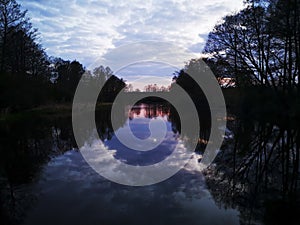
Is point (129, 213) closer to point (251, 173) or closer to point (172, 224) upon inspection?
point (172, 224)

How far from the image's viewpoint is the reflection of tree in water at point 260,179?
4.35 m

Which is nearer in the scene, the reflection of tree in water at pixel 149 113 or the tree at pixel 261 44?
the tree at pixel 261 44

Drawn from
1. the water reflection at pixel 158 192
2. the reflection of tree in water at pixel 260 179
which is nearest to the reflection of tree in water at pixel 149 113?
the reflection of tree in water at pixel 260 179

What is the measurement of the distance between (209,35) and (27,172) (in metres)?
23.3

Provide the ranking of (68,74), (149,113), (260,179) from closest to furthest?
(260,179), (149,113), (68,74)

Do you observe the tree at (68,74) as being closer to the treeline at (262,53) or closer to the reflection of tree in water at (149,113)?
the reflection of tree in water at (149,113)

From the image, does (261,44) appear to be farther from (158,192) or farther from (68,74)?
(68,74)

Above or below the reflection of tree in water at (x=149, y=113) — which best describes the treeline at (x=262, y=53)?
above

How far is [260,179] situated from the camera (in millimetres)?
5965

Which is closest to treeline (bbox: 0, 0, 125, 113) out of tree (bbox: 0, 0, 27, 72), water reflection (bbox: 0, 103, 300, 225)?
→ tree (bbox: 0, 0, 27, 72)

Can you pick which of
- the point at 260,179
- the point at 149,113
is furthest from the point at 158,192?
the point at 149,113

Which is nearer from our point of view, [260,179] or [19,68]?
[260,179]

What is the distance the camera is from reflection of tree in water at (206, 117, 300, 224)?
4.35 metres

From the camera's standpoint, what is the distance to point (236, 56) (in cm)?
2345
